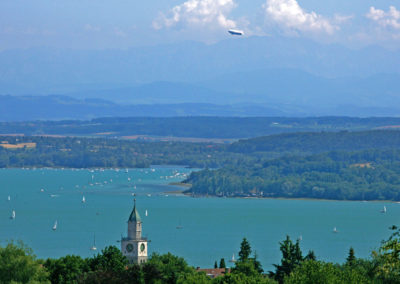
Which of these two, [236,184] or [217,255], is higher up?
→ [236,184]

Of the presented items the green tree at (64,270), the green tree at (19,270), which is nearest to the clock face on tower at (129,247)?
Answer: the green tree at (64,270)

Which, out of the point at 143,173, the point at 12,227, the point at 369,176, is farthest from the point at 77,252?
the point at 143,173

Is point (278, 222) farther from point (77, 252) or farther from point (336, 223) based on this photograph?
point (77, 252)

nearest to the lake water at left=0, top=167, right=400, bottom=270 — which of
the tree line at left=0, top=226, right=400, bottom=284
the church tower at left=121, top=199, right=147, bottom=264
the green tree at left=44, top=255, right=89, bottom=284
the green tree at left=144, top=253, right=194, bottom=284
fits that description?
the church tower at left=121, top=199, right=147, bottom=264

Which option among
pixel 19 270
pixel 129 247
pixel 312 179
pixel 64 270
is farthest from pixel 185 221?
pixel 19 270

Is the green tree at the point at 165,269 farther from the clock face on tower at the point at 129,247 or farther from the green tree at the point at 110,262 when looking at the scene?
the clock face on tower at the point at 129,247

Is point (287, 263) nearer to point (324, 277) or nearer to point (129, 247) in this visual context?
point (129, 247)

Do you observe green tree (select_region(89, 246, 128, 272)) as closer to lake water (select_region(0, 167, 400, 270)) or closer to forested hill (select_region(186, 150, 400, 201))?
lake water (select_region(0, 167, 400, 270))

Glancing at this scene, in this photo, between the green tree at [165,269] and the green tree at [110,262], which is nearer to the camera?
the green tree at [165,269]
